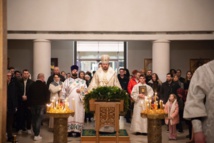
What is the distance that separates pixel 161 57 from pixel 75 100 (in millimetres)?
5257

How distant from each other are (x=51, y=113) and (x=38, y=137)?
6.21 feet

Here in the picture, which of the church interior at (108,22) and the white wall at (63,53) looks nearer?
the church interior at (108,22)

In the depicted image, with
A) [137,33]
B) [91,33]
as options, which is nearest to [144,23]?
[137,33]

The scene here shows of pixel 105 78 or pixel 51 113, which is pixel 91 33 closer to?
pixel 105 78

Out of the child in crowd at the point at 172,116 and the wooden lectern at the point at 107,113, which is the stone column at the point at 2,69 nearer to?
the wooden lectern at the point at 107,113

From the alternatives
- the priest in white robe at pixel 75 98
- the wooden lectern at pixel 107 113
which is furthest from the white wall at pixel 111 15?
the wooden lectern at pixel 107 113

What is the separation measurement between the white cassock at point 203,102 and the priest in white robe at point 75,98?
25.7ft

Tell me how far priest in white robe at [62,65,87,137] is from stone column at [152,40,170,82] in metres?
4.85

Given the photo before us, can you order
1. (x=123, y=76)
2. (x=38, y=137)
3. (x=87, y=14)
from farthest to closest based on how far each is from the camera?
(x=87, y=14), (x=123, y=76), (x=38, y=137)

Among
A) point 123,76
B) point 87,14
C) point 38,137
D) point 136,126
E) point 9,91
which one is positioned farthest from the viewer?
point 87,14

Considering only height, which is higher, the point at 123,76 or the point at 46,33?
A: the point at 46,33

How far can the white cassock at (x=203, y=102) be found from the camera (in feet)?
9.66

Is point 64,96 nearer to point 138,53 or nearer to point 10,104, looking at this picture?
point 10,104

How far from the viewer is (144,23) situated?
1450cm
